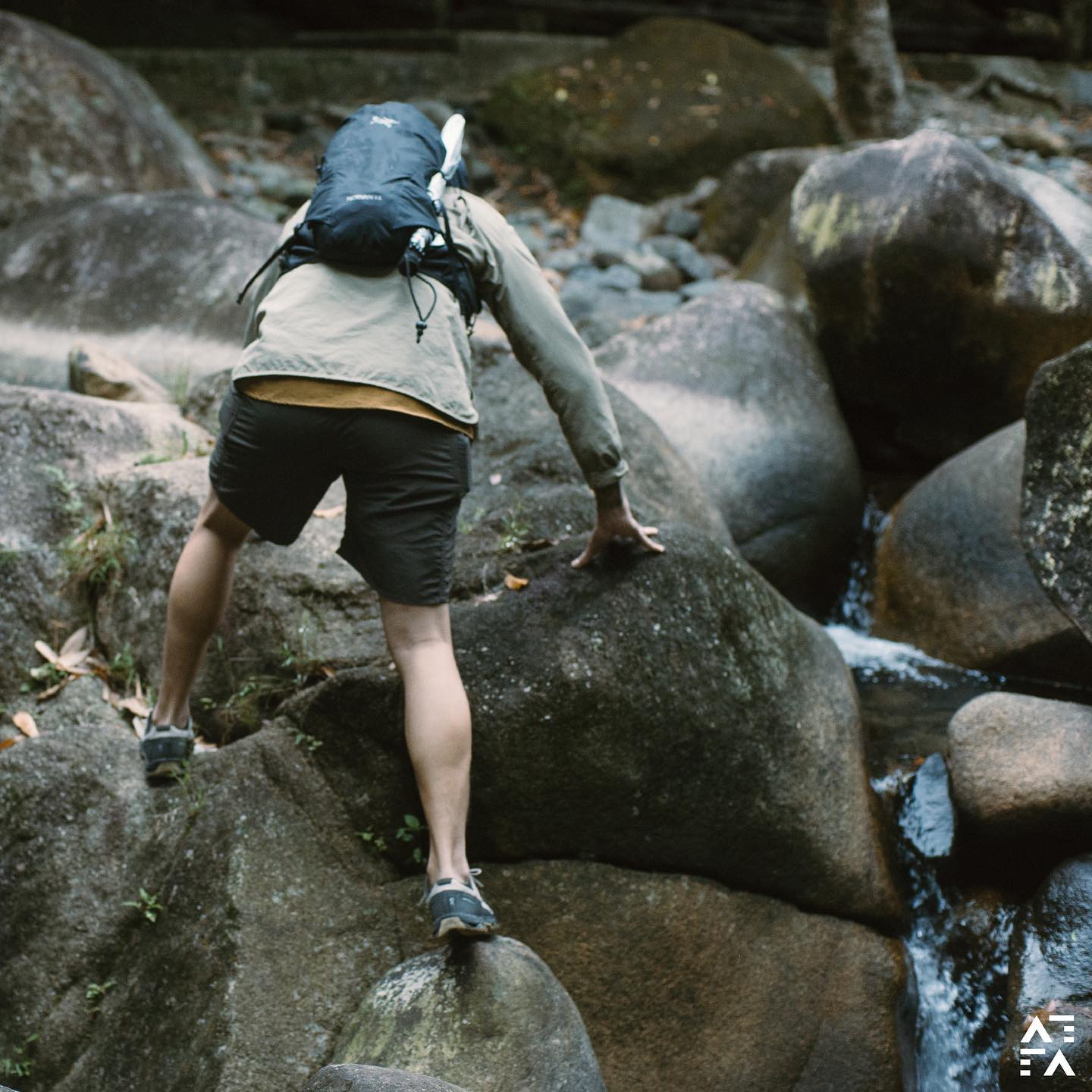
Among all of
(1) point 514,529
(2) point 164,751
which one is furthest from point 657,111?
(2) point 164,751

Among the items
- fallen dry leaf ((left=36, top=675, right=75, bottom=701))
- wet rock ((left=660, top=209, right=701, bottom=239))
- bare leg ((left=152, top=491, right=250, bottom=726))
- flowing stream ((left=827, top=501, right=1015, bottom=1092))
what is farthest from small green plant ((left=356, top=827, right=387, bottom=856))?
wet rock ((left=660, top=209, right=701, bottom=239))

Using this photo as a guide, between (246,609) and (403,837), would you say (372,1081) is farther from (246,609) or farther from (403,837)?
(246,609)

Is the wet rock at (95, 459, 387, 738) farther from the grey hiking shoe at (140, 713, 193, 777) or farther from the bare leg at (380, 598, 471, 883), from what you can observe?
the bare leg at (380, 598, 471, 883)

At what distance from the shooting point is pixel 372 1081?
2.53 meters

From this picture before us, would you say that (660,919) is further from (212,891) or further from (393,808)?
(212,891)

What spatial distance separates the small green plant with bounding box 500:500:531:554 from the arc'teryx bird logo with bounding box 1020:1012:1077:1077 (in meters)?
1.95

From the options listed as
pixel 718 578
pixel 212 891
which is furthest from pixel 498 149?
pixel 212 891

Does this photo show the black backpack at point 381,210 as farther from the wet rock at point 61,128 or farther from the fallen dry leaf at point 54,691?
the wet rock at point 61,128

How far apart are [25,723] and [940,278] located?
470 centimetres

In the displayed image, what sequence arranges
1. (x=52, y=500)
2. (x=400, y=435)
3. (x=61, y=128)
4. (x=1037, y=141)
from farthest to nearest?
(x=1037, y=141), (x=61, y=128), (x=52, y=500), (x=400, y=435)

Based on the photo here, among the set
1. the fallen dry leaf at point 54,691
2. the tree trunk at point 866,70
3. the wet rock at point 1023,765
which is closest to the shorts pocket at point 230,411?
the fallen dry leaf at point 54,691

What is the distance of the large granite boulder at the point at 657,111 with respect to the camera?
10617mm

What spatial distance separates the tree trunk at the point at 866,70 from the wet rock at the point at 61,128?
5.03 meters

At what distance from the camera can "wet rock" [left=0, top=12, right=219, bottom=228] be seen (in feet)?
25.4
